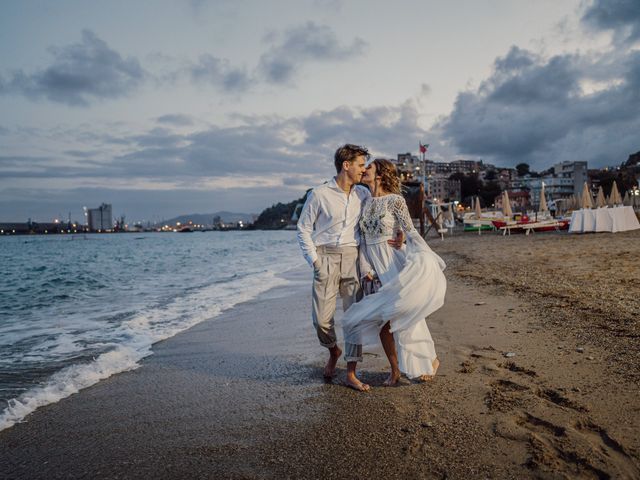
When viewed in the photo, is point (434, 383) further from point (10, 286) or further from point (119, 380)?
point (10, 286)

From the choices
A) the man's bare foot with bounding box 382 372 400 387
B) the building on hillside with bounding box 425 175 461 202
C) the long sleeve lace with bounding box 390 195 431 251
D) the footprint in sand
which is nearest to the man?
the long sleeve lace with bounding box 390 195 431 251

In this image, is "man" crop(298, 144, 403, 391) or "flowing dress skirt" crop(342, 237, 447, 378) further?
"man" crop(298, 144, 403, 391)

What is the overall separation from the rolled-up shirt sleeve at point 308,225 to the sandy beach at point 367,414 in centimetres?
121

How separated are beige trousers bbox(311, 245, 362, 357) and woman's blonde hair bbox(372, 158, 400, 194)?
631 millimetres

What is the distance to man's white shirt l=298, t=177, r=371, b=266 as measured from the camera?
3.92 meters

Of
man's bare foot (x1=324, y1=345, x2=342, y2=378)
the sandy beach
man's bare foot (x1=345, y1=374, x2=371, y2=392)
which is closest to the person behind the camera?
the sandy beach

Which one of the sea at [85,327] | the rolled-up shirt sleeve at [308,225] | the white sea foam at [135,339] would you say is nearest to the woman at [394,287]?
the rolled-up shirt sleeve at [308,225]

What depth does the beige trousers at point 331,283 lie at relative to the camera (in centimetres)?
394

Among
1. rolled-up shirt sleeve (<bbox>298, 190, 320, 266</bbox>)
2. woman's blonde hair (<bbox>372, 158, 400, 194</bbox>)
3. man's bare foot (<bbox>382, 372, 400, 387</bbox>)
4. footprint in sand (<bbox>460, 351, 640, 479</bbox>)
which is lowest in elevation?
man's bare foot (<bbox>382, 372, 400, 387</bbox>)

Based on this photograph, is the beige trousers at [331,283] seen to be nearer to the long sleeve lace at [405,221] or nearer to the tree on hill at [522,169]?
the long sleeve lace at [405,221]

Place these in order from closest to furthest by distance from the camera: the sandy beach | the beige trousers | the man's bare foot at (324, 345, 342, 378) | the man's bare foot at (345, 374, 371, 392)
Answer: the sandy beach < the man's bare foot at (345, 374, 371, 392) < the beige trousers < the man's bare foot at (324, 345, 342, 378)

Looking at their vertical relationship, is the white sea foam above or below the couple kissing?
below

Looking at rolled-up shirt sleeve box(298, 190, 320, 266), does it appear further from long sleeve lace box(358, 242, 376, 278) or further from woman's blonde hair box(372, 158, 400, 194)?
woman's blonde hair box(372, 158, 400, 194)

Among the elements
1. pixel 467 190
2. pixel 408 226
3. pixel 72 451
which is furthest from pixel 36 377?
pixel 467 190
